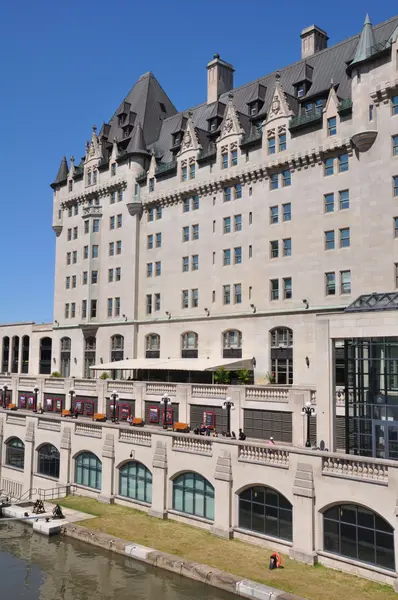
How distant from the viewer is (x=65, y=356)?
73188mm

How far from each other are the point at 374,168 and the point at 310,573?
32.1m

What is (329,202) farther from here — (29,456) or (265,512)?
(29,456)

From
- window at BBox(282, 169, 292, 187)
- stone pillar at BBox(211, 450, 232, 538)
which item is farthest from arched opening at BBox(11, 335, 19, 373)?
stone pillar at BBox(211, 450, 232, 538)

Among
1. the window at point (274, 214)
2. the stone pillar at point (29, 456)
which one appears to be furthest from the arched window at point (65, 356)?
the window at point (274, 214)

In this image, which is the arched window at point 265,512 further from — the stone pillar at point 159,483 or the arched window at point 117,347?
the arched window at point 117,347

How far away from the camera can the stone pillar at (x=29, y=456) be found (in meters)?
47.9

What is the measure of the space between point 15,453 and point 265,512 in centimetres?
2887

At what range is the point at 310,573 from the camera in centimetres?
2655

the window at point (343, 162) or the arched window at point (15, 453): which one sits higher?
the window at point (343, 162)

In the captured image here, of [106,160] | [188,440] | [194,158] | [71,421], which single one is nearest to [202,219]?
[194,158]

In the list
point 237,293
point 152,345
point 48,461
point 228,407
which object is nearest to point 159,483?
point 228,407

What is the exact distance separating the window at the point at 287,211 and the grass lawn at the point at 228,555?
29.6m

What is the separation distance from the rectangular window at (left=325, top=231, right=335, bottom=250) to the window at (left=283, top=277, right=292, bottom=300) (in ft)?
15.7

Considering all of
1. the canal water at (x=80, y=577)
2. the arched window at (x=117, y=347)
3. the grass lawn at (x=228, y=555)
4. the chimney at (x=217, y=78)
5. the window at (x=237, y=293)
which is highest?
the chimney at (x=217, y=78)
